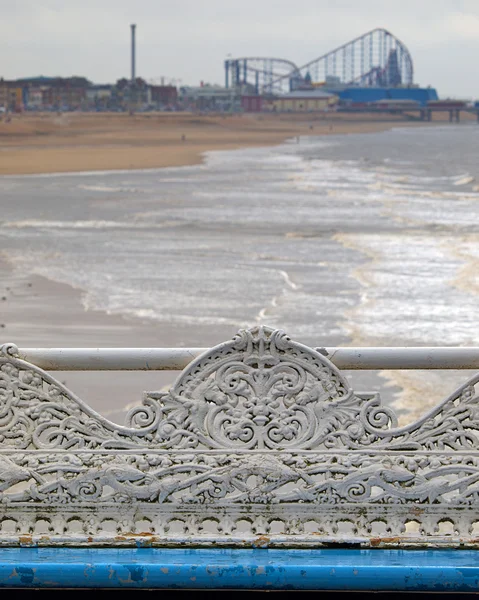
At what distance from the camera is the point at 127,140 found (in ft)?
261

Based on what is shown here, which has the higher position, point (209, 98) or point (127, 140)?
point (209, 98)

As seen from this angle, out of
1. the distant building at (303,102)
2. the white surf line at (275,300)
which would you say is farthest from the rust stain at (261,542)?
the distant building at (303,102)

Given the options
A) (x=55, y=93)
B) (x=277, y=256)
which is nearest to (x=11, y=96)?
(x=55, y=93)

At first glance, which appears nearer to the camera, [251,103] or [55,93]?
[55,93]

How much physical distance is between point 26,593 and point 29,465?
0.96ft

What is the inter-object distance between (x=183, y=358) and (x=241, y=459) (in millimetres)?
306

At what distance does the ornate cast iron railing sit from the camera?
2.48 meters

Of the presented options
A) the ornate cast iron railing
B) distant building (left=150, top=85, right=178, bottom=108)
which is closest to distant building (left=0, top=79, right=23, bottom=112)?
distant building (left=150, top=85, right=178, bottom=108)

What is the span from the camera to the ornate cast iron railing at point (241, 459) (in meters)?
2.48

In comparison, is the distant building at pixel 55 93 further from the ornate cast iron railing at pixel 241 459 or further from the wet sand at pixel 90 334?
the ornate cast iron railing at pixel 241 459

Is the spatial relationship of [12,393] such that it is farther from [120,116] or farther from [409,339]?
[120,116]

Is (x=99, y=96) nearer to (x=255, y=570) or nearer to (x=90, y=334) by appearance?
(x=90, y=334)

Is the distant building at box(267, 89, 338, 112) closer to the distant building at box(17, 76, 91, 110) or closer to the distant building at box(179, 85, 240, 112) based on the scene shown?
the distant building at box(179, 85, 240, 112)

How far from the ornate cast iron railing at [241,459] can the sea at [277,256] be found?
14.7 ft
